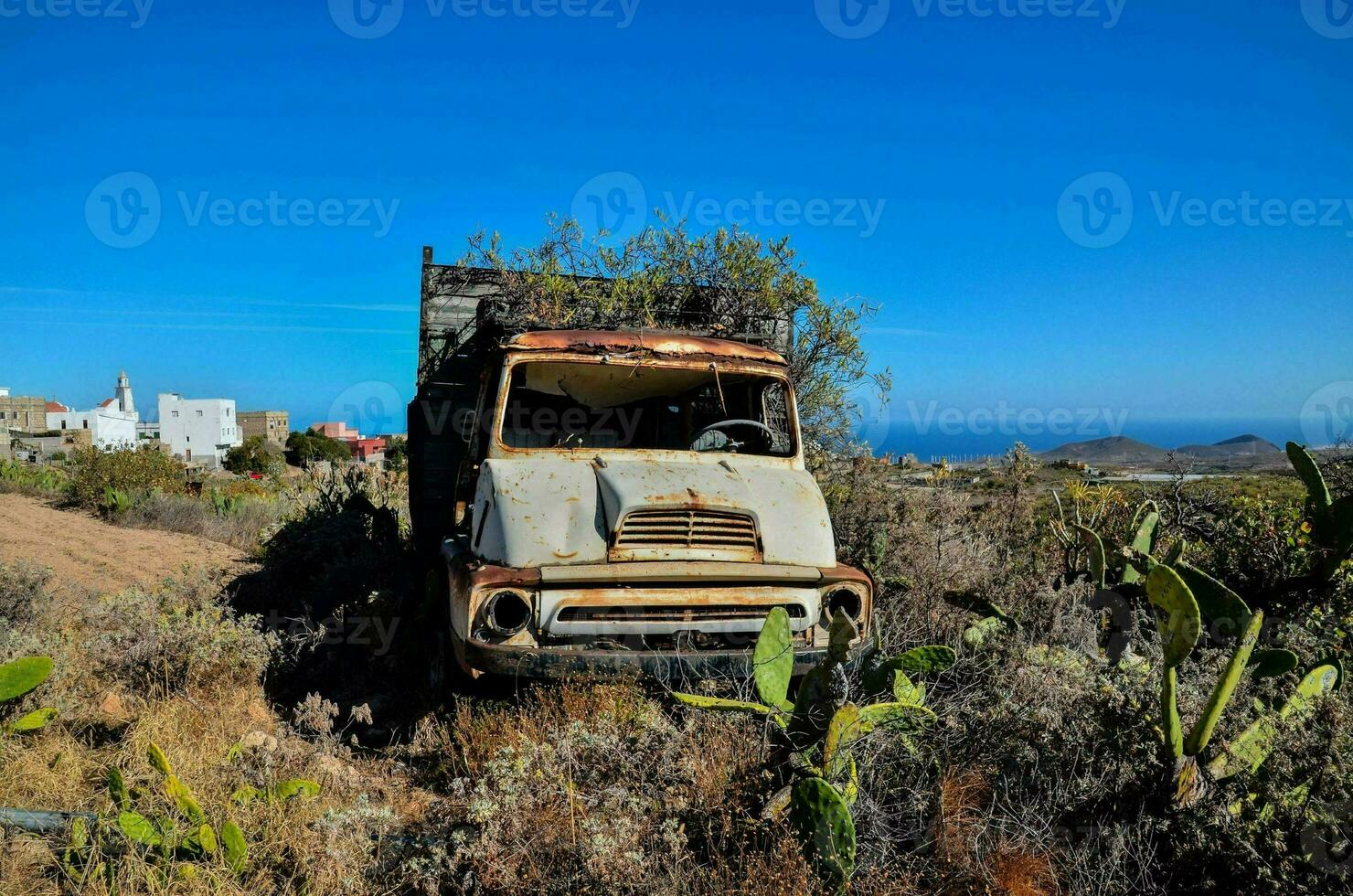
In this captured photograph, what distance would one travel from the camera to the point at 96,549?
9891mm

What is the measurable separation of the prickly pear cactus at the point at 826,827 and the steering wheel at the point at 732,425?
3.00m

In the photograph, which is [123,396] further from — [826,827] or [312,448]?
[826,827]

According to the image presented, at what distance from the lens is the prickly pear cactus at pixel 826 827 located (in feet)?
9.43

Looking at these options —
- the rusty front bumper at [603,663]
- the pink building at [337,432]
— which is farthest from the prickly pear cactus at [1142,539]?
the pink building at [337,432]

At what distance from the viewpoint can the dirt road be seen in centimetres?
863

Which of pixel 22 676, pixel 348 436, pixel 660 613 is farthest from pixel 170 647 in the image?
pixel 348 436

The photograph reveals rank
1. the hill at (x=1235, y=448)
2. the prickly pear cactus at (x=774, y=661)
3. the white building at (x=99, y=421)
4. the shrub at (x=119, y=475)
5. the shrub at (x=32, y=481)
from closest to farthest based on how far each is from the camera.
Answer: the prickly pear cactus at (x=774, y=661) → the hill at (x=1235, y=448) → the shrub at (x=119, y=475) → the shrub at (x=32, y=481) → the white building at (x=99, y=421)

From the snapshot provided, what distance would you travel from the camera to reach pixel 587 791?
3.54m

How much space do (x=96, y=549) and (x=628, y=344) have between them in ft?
26.1

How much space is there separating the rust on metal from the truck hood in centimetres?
72

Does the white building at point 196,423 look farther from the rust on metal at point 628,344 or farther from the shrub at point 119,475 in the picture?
the rust on metal at point 628,344

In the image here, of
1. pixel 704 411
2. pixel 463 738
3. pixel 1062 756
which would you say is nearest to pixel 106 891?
pixel 463 738

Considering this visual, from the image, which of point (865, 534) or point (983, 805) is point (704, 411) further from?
point (983, 805)

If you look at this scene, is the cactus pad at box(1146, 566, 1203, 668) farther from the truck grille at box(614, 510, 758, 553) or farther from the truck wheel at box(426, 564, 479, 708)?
the truck wheel at box(426, 564, 479, 708)
